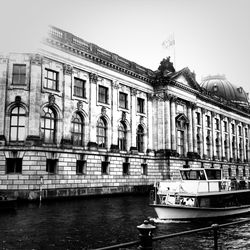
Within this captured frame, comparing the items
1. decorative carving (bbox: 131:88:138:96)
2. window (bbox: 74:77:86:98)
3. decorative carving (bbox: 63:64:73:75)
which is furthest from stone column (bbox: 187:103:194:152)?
decorative carving (bbox: 63:64:73:75)

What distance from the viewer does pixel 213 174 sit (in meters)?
23.5

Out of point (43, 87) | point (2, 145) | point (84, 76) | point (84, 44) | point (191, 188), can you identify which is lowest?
point (191, 188)

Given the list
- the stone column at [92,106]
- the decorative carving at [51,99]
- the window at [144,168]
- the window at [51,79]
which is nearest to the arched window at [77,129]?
the stone column at [92,106]

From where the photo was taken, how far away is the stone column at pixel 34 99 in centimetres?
3209

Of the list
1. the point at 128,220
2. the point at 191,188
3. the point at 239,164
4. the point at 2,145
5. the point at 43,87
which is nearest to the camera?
the point at 128,220

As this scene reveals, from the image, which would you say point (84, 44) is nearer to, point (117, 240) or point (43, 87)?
point (43, 87)

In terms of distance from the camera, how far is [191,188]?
22391mm

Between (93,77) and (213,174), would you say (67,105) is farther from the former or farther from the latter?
(213,174)

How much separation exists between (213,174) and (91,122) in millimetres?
19111

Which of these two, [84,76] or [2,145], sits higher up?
[84,76]

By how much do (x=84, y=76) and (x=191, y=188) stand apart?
860 inches

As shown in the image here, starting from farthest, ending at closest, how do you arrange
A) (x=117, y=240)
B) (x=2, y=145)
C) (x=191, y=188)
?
(x=2, y=145), (x=191, y=188), (x=117, y=240)

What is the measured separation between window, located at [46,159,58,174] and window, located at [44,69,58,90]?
7816 mm

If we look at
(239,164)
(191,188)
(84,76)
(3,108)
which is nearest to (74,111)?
(84,76)
